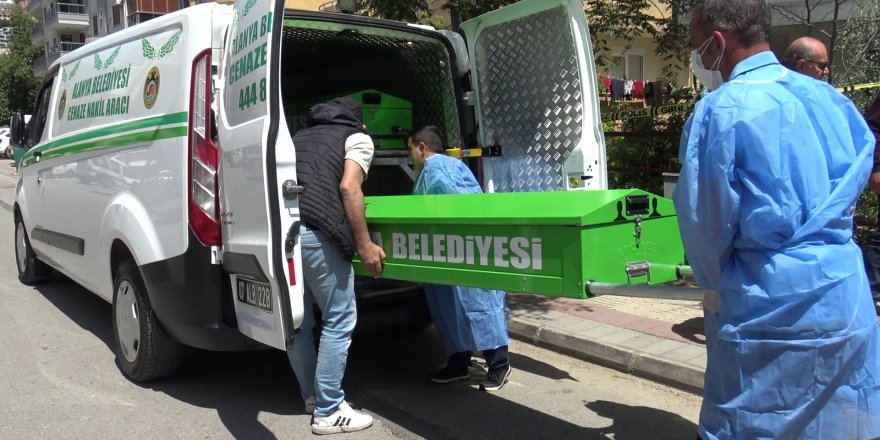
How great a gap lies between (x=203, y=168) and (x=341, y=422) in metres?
1.49

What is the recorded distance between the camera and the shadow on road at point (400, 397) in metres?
3.91

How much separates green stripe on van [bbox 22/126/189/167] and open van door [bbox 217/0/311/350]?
1.34ft

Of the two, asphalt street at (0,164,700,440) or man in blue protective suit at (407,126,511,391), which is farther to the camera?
man in blue protective suit at (407,126,511,391)

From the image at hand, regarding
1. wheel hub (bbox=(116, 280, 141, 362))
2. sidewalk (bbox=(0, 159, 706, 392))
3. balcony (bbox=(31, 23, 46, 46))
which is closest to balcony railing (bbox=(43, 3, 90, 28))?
balcony (bbox=(31, 23, 46, 46))

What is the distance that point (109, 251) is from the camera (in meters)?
4.63

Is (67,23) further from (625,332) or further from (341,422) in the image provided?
(341,422)

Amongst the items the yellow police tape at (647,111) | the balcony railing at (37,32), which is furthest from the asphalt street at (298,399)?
the balcony railing at (37,32)

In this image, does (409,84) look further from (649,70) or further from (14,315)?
(649,70)

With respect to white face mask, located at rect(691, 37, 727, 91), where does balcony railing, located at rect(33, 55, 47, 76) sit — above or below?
above

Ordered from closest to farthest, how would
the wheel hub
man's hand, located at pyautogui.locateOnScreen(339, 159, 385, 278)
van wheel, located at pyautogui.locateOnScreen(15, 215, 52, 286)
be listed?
man's hand, located at pyautogui.locateOnScreen(339, 159, 385, 278), the wheel hub, van wheel, located at pyautogui.locateOnScreen(15, 215, 52, 286)

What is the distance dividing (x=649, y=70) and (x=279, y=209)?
16.0m

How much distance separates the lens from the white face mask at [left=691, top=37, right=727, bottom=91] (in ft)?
7.44

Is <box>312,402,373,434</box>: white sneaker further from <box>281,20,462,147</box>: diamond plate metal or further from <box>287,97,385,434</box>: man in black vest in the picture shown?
<box>281,20,462,147</box>: diamond plate metal

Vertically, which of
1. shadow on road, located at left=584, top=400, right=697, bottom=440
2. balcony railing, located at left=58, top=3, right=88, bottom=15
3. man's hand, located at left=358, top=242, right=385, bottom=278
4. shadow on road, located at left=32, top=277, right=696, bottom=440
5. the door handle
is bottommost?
shadow on road, located at left=584, top=400, right=697, bottom=440
